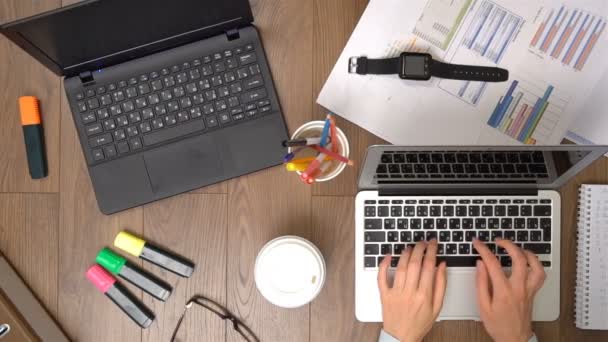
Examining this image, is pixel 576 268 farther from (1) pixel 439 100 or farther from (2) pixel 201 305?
(2) pixel 201 305

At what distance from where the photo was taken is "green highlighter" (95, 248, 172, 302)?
752mm

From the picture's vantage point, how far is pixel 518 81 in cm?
74

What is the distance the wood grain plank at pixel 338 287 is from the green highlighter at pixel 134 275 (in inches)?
9.0

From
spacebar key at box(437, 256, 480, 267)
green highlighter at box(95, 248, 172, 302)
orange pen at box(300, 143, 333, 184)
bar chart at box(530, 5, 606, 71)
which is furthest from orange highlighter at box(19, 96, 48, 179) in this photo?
bar chart at box(530, 5, 606, 71)

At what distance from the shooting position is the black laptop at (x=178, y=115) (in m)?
0.74

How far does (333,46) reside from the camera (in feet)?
2.51

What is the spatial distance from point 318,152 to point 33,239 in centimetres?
46

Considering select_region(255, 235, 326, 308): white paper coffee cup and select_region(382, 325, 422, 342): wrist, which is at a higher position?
select_region(255, 235, 326, 308): white paper coffee cup

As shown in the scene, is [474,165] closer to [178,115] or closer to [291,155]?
[291,155]

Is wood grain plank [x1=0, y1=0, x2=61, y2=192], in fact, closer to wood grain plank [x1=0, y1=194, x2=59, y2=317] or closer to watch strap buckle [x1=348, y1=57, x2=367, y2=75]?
wood grain plank [x1=0, y1=194, x2=59, y2=317]

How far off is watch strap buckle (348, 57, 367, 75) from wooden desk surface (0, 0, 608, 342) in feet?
0.10

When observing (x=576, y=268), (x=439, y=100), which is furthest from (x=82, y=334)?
(x=576, y=268)

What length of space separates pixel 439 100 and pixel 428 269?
0.82 ft

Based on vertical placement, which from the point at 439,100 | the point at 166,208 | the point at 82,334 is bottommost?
the point at 82,334
